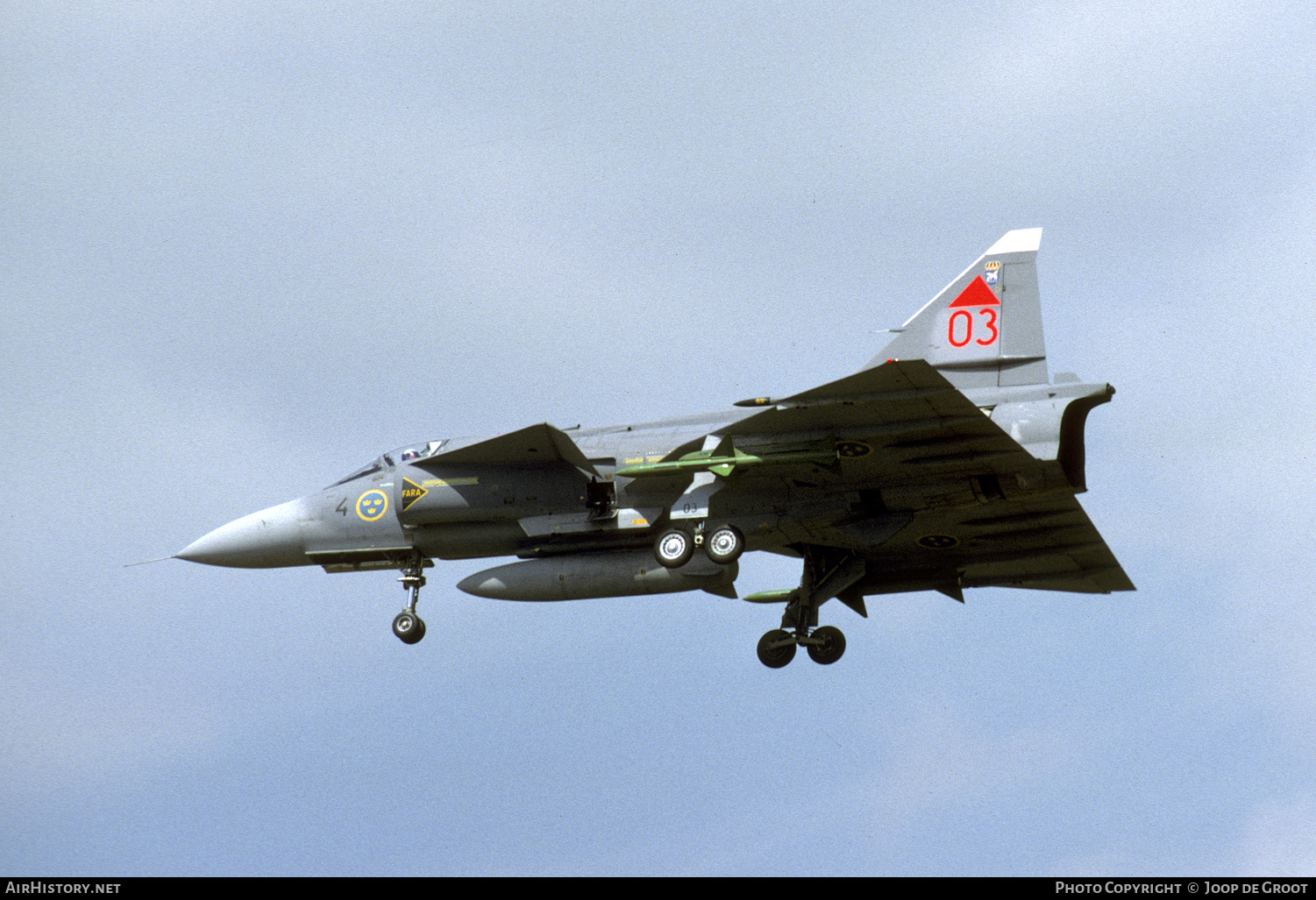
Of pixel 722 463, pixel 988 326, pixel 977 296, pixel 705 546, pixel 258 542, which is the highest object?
pixel 977 296

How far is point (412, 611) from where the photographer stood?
1163 inches

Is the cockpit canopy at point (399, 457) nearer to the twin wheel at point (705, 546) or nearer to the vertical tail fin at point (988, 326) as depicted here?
the twin wheel at point (705, 546)

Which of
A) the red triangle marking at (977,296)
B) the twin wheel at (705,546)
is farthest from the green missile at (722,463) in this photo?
the red triangle marking at (977,296)

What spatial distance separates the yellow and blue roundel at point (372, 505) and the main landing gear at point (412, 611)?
1.08m

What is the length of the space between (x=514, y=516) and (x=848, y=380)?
7822 mm

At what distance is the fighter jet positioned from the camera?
81.3 feet

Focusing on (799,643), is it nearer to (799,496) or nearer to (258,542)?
(799,496)

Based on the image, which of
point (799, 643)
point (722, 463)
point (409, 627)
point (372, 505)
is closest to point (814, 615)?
point (799, 643)

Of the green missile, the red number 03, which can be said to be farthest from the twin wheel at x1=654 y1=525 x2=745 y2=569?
the red number 03

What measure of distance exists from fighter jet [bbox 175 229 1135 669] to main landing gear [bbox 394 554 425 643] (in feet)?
0.11

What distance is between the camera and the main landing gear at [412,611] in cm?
2925

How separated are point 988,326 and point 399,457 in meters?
11.1

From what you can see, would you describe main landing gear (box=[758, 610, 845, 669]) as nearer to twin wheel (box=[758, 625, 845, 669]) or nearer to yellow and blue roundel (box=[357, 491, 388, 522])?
twin wheel (box=[758, 625, 845, 669])
